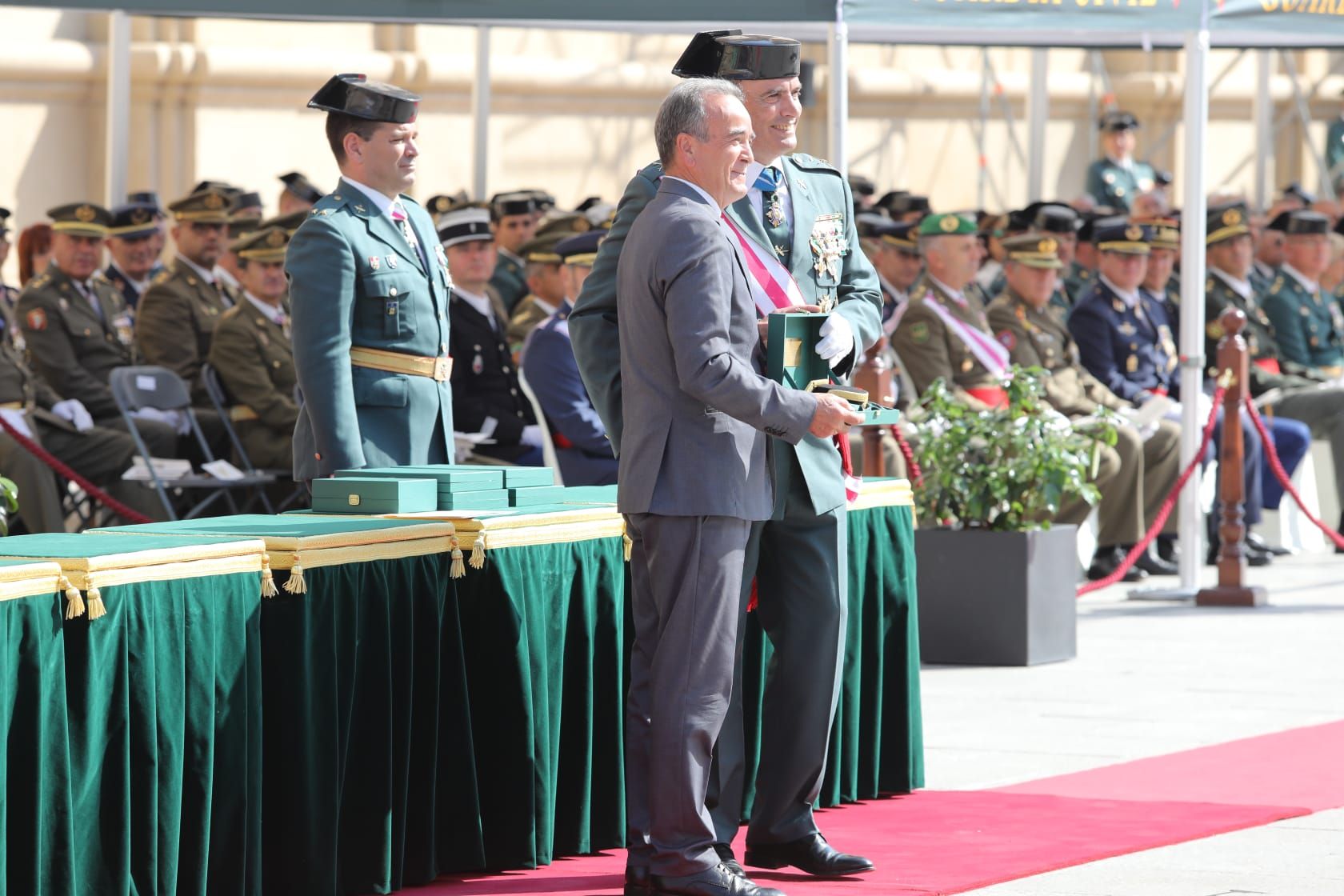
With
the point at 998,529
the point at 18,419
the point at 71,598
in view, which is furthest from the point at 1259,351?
the point at 71,598

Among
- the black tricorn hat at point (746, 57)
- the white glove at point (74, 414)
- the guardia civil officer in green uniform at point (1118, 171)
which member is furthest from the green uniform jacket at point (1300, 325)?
the black tricorn hat at point (746, 57)

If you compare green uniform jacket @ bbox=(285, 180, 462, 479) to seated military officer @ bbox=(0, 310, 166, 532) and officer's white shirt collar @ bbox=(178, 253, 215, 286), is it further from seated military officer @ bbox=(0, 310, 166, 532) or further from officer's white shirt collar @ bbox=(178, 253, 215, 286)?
officer's white shirt collar @ bbox=(178, 253, 215, 286)

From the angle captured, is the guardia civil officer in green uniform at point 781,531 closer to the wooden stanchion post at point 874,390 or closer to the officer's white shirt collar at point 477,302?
the wooden stanchion post at point 874,390

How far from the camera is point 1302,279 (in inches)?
596

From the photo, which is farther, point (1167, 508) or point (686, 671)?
point (1167, 508)

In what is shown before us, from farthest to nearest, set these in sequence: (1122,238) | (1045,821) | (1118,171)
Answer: (1118,171), (1122,238), (1045,821)

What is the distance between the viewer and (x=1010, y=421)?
362 inches

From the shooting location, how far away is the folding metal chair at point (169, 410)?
10.8 metres

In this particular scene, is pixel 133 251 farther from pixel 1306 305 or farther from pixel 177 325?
pixel 1306 305

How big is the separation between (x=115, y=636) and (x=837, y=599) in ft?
5.33

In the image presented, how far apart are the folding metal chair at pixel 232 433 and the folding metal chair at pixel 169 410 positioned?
0.09 meters

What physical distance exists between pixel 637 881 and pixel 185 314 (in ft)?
24.2

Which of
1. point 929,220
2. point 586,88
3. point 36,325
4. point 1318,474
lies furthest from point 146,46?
point 1318,474

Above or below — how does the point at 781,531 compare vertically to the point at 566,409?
below
